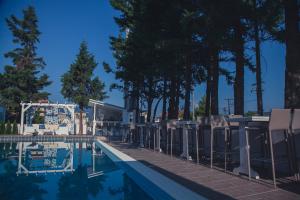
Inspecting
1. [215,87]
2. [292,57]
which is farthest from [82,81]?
[292,57]

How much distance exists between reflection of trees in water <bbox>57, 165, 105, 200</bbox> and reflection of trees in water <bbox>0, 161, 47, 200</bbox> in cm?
49

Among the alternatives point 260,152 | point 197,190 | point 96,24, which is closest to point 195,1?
point 260,152

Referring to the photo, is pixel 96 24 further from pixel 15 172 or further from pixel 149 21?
pixel 15 172

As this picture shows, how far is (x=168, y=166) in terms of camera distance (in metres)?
6.65

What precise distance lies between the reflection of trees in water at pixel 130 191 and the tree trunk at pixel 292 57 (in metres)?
3.72

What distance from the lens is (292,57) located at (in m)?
5.87

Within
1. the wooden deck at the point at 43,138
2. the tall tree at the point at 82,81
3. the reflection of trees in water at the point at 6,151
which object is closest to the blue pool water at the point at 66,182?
the reflection of trees in water at the point at 6,151

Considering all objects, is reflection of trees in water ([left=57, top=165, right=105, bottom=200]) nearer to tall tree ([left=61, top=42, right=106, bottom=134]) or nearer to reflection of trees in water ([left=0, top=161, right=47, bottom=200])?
reflection of trees in water ([left=0, top=161, right=47, bottom=200])

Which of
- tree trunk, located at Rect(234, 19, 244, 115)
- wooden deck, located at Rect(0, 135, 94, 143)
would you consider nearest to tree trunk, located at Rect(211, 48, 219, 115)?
tree trunk, located at Rect(234, 19, 244, 115)

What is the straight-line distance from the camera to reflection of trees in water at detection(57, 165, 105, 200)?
222 inches

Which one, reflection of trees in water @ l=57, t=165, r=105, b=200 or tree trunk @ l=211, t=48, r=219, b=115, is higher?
tree trunk @ l=211, t=48, r=219, b=115

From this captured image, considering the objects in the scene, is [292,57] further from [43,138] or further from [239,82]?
[43,138]

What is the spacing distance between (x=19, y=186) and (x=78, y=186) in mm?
1438

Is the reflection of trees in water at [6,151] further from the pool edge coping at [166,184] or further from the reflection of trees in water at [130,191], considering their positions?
the pool edge coping at [166,184]
